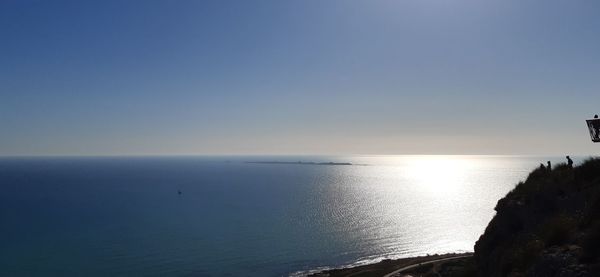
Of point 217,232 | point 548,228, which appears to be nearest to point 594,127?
point 548,228

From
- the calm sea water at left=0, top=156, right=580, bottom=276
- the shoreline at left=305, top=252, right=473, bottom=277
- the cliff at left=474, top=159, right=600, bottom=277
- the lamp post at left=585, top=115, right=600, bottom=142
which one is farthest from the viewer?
the calm sea water at left=0, top=156, right=580, bottom=276

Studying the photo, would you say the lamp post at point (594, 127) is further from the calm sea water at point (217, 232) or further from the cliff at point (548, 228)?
the calm sea water at point (217, 232)

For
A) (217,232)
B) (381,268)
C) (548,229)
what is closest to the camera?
(548,229)

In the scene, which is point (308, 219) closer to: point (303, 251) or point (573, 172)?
point (303, 251)

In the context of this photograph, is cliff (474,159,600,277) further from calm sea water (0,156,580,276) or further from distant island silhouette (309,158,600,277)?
calm sea water (0,156,580,276)

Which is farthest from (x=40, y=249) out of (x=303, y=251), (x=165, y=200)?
(x=165, y=200)

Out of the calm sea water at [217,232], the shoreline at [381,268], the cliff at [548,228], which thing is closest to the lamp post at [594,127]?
the cliff at [548,228]

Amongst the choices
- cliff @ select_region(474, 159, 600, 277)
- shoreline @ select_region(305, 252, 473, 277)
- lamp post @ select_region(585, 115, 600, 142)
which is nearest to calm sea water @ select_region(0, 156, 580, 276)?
shoreline @ select_region(305, 252, 473, 277)

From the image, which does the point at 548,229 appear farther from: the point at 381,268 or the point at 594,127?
the point at 381,268

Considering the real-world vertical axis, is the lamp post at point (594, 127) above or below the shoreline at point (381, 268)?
above
